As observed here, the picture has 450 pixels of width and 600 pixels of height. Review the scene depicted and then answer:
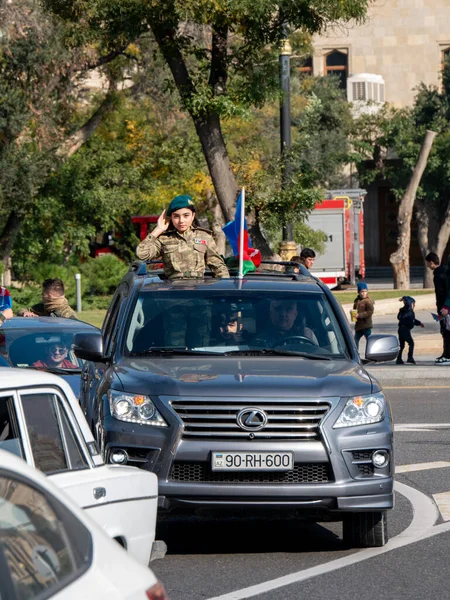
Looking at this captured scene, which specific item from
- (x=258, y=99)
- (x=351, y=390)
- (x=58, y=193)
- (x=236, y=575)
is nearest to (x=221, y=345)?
(x=351, y=390)

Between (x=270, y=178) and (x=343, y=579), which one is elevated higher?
(x=270, y=178)

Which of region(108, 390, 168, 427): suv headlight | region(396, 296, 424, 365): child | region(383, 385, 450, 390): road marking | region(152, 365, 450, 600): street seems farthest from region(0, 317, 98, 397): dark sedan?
region(396, 296, 424, 365): child

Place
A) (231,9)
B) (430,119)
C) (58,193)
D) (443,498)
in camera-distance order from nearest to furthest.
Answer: (443,498)
(231,9)
(58,193)
(430,119)

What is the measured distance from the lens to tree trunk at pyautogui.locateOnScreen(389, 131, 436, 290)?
38812 millimetres

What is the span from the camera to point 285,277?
955 centimetres

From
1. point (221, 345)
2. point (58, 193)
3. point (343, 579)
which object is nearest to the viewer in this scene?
point (343, 579)

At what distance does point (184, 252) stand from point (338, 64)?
56.7 m

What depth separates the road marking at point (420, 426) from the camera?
1343 centimetres

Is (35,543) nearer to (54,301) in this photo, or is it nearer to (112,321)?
(112,321)

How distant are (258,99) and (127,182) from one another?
14590 mm

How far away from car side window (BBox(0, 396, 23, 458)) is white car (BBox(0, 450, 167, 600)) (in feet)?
5.14

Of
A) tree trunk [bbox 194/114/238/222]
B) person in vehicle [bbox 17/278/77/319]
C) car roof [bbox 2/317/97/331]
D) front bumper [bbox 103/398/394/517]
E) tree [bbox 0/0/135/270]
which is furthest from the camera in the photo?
tree [bbox 0/0/135/270]

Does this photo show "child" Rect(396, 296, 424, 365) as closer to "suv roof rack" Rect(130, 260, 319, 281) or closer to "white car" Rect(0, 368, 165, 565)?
"suv roof rack" Rect(130, 260, 319, 281)

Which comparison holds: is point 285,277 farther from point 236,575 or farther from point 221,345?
point 236,575
